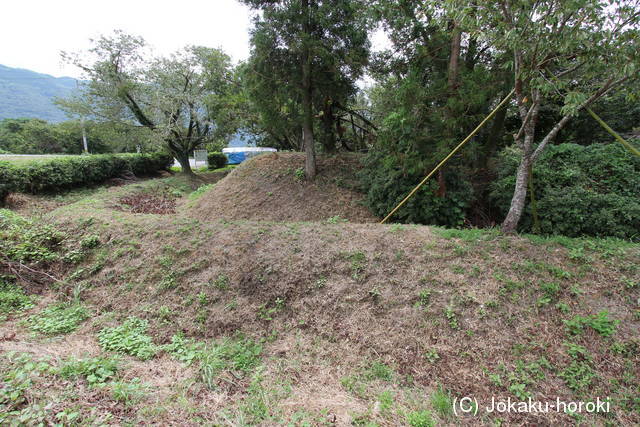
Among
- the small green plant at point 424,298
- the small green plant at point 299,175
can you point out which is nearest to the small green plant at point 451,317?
the small green plant at point 424,298

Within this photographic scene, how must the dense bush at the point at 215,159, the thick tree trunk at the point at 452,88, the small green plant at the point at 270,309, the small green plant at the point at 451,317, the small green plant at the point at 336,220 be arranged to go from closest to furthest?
the small green plant at the point at 451,317
the small green plant at the point at 270,309
the thick tree trunk at the point at 452,88
the small green plant at the point at 336,220
the dense bush at the point at 215,159

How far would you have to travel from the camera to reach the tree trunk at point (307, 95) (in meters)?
5.77

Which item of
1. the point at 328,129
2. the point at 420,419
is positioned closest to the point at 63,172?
the point at 328,129

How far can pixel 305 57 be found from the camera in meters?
6.20

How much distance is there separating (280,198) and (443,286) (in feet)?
14.7

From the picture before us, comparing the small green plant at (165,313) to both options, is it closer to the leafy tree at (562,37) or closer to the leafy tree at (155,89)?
the leafy tree at (562,37)

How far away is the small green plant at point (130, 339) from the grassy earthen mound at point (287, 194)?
3339 mm

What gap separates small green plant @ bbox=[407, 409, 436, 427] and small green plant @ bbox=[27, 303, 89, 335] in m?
3.75

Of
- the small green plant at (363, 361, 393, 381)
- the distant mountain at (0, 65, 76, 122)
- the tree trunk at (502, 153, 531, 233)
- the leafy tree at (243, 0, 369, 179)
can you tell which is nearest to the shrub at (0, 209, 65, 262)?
the leafy tree at (243, 0, 369, 179)

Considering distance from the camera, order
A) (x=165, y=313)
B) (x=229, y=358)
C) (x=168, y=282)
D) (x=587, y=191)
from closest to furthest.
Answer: (x=229, y=358) < (x=165, y=313) < (x=168, y=282) < (x=587, y=191)

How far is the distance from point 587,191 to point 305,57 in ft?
19.0

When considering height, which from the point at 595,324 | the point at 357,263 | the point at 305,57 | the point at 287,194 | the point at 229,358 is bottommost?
the point at 229,358

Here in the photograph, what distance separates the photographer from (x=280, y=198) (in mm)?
6746

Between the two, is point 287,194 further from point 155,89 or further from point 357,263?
point 155,89
